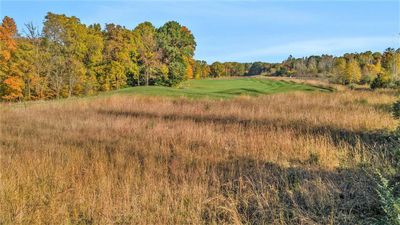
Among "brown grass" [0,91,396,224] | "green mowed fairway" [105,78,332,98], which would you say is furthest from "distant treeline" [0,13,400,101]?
"brown grass" [0,91,396,224]

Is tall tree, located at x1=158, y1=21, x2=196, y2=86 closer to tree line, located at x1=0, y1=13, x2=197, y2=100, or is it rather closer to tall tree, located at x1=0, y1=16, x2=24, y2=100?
tree line, located at x1=0, y1=13, x2=197, y2=100

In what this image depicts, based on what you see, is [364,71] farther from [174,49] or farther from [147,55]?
[147,55]

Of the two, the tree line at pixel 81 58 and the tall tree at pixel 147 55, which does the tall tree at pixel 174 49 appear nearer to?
the tree line at pixel 81 58

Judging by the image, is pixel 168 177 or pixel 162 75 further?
pixel 162 75

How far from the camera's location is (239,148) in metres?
8.08

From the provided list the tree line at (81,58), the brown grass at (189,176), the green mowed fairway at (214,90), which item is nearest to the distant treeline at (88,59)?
the tree line at (81,58)

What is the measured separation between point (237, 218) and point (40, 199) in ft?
8.46

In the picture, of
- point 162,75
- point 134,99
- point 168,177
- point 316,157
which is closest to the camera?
point 168,177

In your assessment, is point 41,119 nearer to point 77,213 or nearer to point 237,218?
point 77,213

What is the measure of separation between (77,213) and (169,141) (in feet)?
15.6

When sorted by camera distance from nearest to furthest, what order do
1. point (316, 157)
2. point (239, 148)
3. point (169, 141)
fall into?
point (316, 157) → point (239, 148) → point (169, 141)

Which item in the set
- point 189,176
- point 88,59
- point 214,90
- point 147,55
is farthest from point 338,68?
point 189,176

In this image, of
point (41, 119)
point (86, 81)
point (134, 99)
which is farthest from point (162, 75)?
point (41, 119)

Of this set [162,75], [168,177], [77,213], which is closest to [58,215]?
[77,213]
